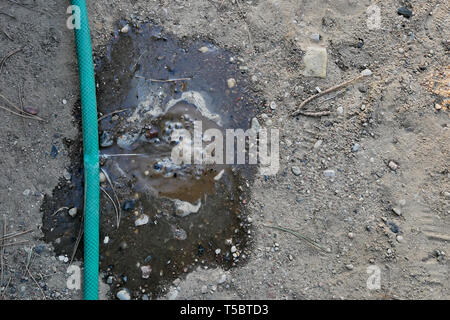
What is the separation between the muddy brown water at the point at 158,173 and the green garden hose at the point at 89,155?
10 centimetres

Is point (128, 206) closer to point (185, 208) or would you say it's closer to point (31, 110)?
point (185, 208)

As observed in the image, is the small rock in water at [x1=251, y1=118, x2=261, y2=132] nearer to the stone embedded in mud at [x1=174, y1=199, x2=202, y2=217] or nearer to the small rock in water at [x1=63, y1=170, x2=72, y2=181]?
the stone embedded in mud at [x1=174, y1=199, x2=202, y2=217]

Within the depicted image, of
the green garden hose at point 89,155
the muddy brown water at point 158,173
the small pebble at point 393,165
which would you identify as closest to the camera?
the green garden hose at point 89,155

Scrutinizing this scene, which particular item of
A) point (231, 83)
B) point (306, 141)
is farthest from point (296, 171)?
point (231, 83)

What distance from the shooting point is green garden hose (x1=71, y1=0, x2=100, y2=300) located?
2.37 meters

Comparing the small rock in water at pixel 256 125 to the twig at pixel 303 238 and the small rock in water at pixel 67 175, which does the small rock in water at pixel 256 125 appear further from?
the small rock in water at pixel 67 175

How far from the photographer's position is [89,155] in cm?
245

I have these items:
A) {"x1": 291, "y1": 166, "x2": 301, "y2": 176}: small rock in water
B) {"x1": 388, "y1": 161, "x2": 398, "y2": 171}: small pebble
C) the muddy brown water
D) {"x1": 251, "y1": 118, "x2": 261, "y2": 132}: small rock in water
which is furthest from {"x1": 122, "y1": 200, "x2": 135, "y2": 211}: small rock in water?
{"x1": 388, "y1": 161, "x2": 398, "y2": 171}: small pebble

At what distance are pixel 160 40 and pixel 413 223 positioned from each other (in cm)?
211

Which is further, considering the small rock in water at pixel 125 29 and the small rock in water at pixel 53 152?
the small rock in water at pixel 125 29

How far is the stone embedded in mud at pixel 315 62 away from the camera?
107 inches

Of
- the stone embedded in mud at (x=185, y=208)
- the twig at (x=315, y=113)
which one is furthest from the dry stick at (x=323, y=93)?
the stone embedded in mud at (x=185, y=208)

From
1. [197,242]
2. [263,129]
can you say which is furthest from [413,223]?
[197,242]

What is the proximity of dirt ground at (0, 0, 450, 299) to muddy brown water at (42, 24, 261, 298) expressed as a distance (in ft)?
0.29
